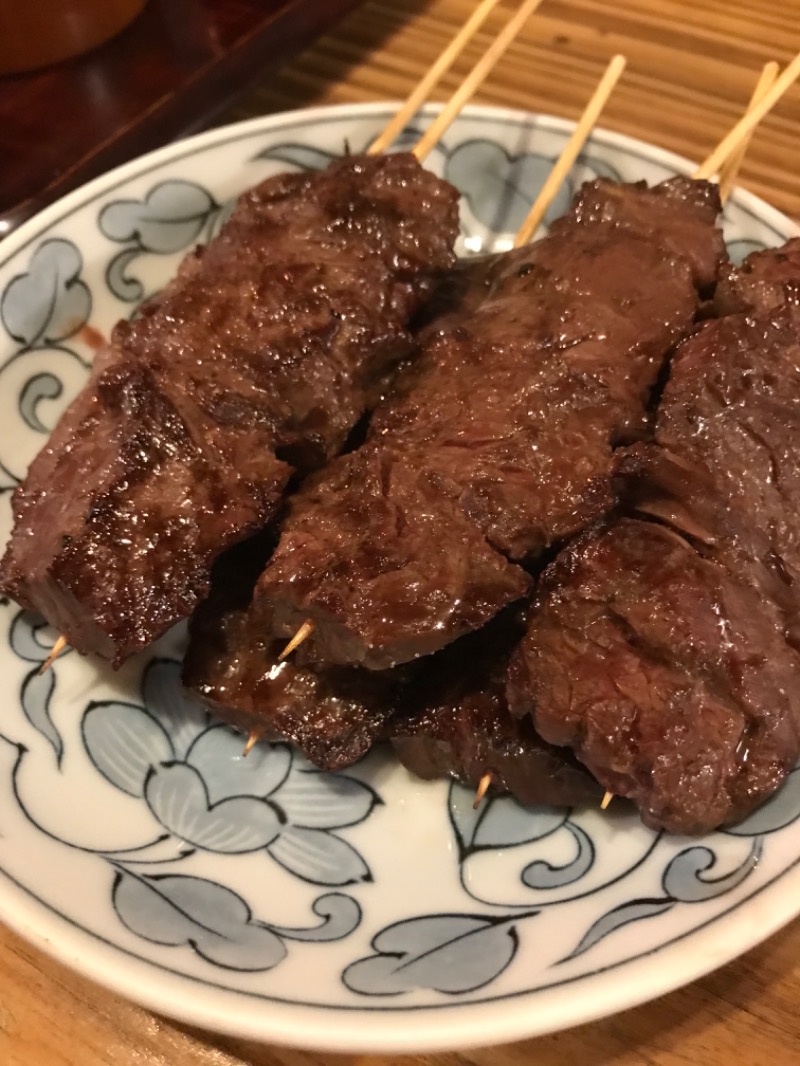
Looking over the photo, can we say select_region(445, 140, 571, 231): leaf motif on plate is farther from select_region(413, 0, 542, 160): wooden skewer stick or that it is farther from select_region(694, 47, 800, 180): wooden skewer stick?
select_region(694, 47, 800, 180): wooden skewer stick

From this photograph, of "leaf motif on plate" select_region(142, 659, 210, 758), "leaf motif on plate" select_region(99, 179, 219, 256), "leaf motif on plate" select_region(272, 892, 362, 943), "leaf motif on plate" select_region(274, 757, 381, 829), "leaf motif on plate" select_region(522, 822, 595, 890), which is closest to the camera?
"leaf motif on plate" select_region(272, 892, 362, 943)

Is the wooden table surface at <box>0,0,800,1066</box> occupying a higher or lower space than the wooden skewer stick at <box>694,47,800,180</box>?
higher

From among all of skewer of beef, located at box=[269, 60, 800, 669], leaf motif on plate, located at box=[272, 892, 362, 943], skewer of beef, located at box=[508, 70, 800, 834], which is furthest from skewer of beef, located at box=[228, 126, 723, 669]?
leaf motif on plate, located at box=[272, 892, 362, 943]

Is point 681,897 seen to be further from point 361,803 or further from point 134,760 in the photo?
point 134,760

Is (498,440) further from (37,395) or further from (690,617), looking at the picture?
(37,395)

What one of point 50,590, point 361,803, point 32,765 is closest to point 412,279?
point 50,590

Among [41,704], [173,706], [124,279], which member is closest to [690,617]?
[173,706]

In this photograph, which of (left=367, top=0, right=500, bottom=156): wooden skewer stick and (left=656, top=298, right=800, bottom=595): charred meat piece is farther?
(left=367, top=0, right=500, bottom=156): wooden skewer stick
